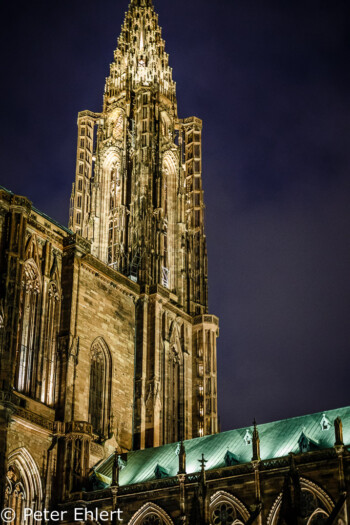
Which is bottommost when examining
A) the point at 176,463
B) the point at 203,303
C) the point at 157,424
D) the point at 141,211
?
the point at 176,463

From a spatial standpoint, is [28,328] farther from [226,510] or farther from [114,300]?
[226,510]

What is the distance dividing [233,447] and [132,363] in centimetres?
1166

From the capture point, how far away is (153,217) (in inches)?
2272

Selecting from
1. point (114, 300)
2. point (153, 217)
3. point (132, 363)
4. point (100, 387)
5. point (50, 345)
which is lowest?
point (100, 387)

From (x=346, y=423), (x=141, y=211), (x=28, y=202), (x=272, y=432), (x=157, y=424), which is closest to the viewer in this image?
(x=346, y=423)

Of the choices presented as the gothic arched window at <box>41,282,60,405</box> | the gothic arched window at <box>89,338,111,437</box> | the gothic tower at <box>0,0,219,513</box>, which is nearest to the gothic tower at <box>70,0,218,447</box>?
the gothic tower at <box>0,0,219,513</box>

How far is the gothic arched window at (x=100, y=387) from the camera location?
157ft

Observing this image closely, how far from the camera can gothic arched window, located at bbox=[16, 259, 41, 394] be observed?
43.8m

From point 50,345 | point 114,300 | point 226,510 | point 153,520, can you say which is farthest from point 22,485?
point 114,300

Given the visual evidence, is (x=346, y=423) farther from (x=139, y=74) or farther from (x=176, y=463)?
(x=139, y=74)

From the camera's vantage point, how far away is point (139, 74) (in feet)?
216

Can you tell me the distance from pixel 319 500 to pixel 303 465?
1679mm

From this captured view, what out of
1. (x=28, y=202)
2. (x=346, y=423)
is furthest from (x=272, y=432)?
(x=28, y=202)

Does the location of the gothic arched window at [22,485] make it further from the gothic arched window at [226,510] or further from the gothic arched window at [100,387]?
the gothic arched window at [226,510]
